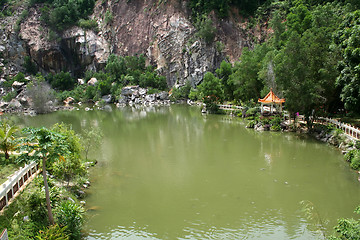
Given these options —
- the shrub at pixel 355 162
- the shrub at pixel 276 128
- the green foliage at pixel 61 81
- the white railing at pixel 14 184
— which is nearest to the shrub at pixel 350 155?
the shrub at pixel 355 162

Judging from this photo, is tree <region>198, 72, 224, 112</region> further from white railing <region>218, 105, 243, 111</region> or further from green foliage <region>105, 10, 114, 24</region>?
green foliage <region>105, 10, 114, 24</region>

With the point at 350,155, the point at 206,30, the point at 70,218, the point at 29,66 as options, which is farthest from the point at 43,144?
the point at 29,66

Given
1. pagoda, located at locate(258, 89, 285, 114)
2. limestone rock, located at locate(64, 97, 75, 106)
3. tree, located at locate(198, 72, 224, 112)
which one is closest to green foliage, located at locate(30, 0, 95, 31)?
limestone rock, located at locate(64, 97, 75, 106)

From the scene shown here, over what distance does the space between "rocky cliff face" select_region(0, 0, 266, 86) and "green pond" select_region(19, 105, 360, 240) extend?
46073 mm

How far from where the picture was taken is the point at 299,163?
19.6 metres

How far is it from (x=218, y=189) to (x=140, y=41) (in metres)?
71.9

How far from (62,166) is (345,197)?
527 inches

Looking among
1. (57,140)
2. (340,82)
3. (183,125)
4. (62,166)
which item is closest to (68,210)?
(57,140)

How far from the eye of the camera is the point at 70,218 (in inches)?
429

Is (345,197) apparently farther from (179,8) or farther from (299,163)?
(179,8)

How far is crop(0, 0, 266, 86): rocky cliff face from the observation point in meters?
69.8

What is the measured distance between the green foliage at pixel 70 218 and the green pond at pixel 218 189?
2.11 ft

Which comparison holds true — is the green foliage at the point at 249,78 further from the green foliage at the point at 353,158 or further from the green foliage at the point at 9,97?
the green foliage at the point at 9,97

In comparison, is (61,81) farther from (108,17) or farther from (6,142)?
(6,142)
